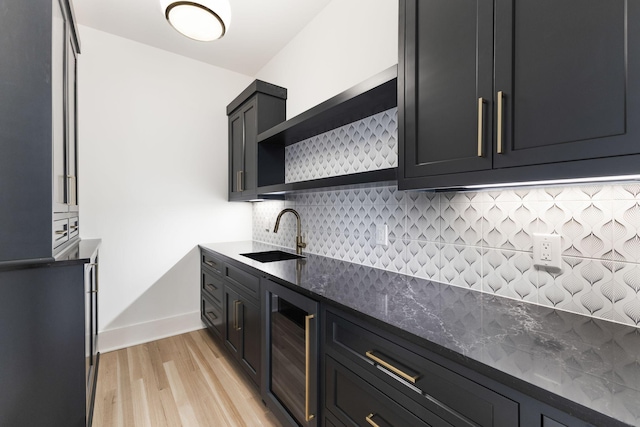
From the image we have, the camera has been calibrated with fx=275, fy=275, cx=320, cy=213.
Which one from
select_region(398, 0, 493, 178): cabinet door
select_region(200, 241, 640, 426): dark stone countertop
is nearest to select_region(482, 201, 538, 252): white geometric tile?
select_region(200, 241, 640, 426): dark stone countertop

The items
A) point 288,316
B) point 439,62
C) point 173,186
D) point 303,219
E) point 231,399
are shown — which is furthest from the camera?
point 173,186

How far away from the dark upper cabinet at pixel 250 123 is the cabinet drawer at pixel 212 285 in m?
0.82

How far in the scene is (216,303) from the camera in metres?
2.53

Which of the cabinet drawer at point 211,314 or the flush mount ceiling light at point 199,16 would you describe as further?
the cabinet drawer at point 211,314

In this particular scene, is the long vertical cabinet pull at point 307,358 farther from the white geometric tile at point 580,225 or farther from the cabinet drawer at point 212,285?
the cabinet drawer at point 212,285

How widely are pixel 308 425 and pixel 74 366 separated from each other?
116 centimetres

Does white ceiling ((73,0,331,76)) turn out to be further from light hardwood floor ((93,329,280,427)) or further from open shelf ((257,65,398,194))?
light hardwood floor ((93,329,280,427))

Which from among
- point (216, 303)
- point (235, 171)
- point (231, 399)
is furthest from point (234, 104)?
point (231, 399)

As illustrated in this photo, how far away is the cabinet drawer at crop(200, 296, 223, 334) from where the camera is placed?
96.2 inches

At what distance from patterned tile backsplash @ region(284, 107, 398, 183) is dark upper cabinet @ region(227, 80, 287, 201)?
1.03ft

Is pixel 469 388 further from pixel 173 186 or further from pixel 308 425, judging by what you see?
pixel 173 186

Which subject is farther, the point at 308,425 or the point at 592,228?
the point at 308,425

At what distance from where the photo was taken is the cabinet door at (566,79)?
66 centimetres

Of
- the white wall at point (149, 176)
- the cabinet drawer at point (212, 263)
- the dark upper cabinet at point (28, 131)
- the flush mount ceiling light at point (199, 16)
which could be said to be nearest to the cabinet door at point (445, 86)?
the flush mount ceiling light at point (199, 16)
